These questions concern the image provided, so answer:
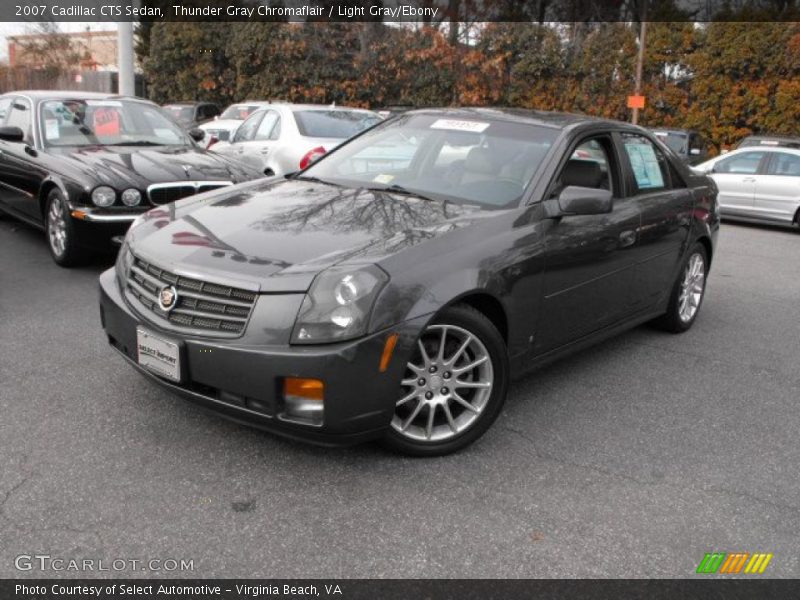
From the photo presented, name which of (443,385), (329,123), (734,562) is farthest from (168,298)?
(329,123)

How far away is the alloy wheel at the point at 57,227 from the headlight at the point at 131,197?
0.59 metres

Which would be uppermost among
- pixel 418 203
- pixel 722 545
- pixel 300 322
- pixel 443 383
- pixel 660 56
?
pixel 660 56

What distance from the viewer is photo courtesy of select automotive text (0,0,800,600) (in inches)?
107

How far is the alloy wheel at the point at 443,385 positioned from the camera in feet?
11.0

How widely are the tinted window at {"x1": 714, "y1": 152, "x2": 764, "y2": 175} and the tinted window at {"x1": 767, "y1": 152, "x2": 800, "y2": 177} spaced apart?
8.7 inches

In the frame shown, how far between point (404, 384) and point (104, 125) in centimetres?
541

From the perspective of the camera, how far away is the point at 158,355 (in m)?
3.26

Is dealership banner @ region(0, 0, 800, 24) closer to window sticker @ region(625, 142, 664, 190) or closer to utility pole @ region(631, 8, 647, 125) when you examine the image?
utility pole @ region(631, 8, 647, 125)

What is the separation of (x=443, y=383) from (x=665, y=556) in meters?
1.15

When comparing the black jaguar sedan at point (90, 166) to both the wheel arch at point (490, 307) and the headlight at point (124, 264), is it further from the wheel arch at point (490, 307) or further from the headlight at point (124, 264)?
the wheel arch at point (490, 307)

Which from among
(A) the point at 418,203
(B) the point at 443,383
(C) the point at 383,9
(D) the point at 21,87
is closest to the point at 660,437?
(B) the point at 443,383

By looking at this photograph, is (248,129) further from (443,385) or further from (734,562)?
(734,562)

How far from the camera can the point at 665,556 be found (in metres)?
2.79
